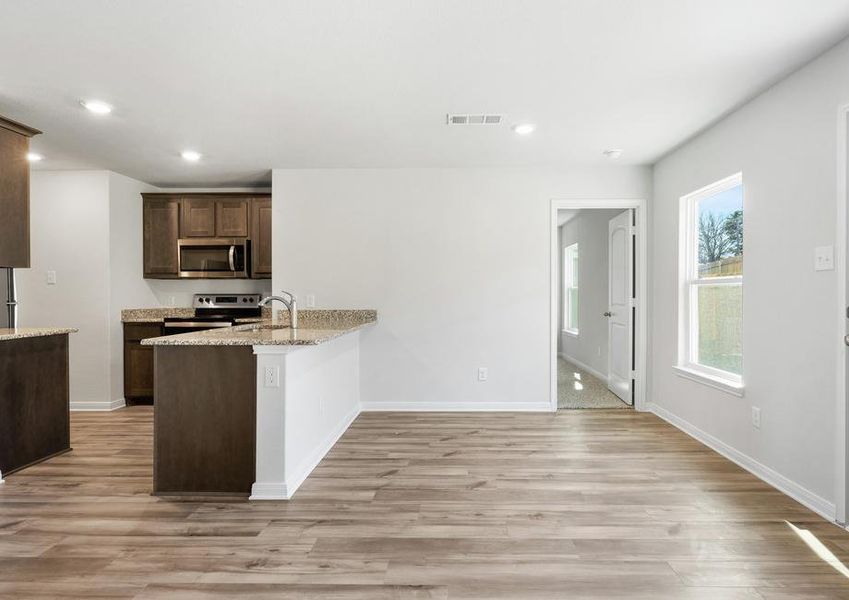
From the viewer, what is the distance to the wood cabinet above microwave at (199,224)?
5160mm

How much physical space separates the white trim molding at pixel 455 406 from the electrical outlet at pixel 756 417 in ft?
6.15

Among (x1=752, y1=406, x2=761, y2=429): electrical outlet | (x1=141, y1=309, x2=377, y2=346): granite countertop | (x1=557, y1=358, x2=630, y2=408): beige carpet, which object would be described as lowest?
(x1=557, y1=358, x2=630, y2=408): beige carpet

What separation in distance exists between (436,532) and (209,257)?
412 cm

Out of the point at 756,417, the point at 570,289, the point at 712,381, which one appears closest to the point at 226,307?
the point at 712,381

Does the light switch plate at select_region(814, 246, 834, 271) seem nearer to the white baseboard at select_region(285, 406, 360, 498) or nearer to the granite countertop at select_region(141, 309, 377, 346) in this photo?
the granite countertop at select_region(141, 309, 377, 346)

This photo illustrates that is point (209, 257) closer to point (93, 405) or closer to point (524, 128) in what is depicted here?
point (93, 405)

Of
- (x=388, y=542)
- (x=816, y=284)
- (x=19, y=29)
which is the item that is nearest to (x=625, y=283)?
(x=816, y=284)

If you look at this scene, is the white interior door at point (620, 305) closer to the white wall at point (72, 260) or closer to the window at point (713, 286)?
the window at point (713, 286)

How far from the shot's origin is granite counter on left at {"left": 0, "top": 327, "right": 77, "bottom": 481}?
10.1 ft

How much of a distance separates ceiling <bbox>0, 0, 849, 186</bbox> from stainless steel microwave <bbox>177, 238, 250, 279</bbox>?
1252 mm

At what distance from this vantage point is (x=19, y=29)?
88.1 inches

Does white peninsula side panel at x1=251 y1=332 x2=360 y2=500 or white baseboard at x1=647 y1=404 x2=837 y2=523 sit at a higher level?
white peninsula side panel at x1=251 y1=332 x2=360 y2=500

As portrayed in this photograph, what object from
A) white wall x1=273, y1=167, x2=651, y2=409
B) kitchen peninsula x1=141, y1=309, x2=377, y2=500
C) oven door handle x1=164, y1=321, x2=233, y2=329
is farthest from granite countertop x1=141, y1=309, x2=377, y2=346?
oven door handle x1=164, y1=321, x2=233, y2=329

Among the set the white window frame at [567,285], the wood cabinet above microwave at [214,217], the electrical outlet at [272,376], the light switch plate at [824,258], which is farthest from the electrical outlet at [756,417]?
the white window frame at [567,285]
